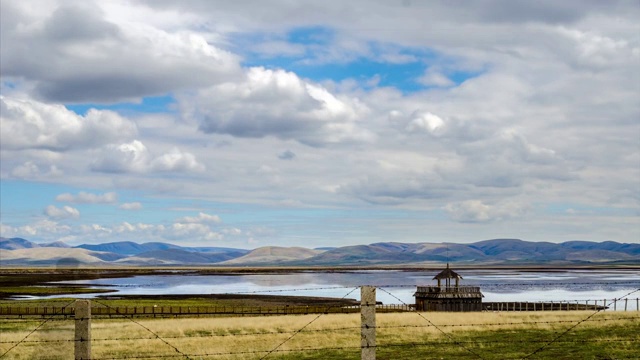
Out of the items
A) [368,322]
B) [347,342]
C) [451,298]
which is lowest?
[451,298]

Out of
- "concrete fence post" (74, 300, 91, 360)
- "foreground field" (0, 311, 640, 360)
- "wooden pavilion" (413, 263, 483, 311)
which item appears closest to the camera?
"concrete fence post" (74, 300, 91, 360)

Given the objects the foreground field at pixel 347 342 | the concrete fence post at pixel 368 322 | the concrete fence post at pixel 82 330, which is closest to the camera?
the concrete fence post at pixel 82 330

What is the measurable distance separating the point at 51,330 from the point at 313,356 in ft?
77.1

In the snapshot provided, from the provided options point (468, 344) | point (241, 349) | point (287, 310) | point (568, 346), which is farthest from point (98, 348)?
point (287, 310)

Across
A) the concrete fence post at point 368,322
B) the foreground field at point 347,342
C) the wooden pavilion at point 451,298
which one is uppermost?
the concrete fence post at point 368,322

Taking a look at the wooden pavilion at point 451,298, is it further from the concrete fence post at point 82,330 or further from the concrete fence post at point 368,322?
the concrete fence post at point 82,330

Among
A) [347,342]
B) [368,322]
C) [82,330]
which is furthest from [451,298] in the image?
[82,330]

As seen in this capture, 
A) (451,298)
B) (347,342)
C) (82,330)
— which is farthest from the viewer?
(451,298)

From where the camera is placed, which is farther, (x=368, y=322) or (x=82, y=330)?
(x=368, y=322)

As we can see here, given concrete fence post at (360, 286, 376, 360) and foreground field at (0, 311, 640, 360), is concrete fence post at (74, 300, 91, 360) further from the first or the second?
foreground field at (0, 311, 640, 360)

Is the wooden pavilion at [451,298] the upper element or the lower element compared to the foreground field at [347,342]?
lower

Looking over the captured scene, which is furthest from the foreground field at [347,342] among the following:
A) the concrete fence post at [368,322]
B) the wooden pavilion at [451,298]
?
the wooden pavilion at [451,298]

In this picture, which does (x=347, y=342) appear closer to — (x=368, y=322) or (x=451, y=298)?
(x=368, y=322)

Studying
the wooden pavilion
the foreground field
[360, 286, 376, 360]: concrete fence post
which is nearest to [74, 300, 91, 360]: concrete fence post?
[360, 286, 376, 360]: concrete fence post
